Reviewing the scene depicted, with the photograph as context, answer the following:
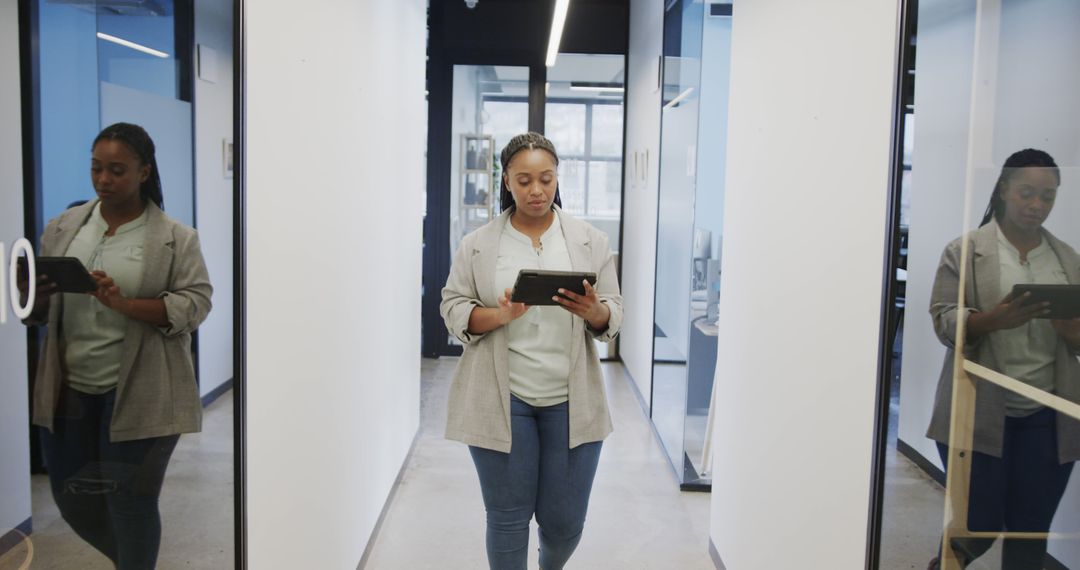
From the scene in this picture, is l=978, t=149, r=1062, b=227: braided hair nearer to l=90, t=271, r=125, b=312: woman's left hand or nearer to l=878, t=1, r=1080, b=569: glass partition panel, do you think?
l=878, t=1, r=1080, b=569: glass partition panel

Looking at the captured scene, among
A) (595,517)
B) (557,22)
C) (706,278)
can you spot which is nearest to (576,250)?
(595,517)

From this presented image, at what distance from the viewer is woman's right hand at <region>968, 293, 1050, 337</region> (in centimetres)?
119

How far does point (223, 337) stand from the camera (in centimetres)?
154

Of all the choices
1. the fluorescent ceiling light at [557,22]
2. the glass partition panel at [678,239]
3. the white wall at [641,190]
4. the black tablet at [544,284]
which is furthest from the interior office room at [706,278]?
the white wall at [641,190]

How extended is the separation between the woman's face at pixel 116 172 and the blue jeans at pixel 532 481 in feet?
4.16

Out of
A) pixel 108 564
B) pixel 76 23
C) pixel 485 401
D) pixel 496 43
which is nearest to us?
pixel 76 23

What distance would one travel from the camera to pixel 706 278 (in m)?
3.99

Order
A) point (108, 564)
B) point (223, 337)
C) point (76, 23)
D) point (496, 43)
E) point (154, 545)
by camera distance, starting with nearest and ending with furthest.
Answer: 1. point (76, 23)
2. point (108, 564)
3. point (154, 545)
4. point (223, 337)
5. point (496, 43)

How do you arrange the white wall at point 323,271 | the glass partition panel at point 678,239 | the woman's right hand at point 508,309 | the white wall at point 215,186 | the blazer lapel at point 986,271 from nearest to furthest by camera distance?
the blazer lapel at point 986,271
the white wall at point 215,186
the white wall at point 323,271
the woman's right hand at point 508,309
the glass partition panel at point 678,239

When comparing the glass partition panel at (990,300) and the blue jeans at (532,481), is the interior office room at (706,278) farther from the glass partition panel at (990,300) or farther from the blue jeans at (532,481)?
the blue jeans at (532,481)

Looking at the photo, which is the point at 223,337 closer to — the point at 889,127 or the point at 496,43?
the point at 889,127

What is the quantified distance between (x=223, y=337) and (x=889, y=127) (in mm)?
1365

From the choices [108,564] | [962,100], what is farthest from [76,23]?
[962,100]

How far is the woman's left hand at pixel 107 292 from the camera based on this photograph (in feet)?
3.65
